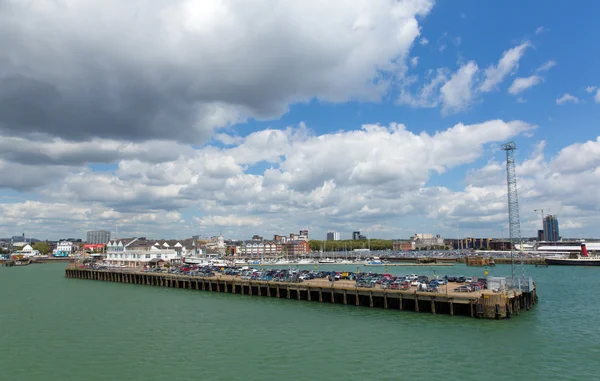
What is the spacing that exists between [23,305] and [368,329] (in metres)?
46.5

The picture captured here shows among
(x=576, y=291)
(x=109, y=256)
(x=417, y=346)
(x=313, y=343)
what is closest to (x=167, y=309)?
(x=313, y=343)

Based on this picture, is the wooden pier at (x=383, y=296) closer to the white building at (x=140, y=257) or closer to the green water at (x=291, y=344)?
the green water at (x=291, y=344)

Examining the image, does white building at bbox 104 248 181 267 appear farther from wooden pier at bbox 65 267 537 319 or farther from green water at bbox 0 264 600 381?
green water at bbox 0 264 600 381

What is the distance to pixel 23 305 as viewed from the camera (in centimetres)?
5722

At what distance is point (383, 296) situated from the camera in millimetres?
50000

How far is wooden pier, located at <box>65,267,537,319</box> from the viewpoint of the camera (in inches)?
1671

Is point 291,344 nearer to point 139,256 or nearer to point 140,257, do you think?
point 140,257

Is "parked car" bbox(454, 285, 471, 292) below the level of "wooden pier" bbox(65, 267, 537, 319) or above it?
above

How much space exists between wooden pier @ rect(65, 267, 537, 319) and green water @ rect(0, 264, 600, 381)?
1.49m

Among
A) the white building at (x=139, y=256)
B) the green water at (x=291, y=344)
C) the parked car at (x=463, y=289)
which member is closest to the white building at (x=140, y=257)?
the white building at (x=139, y=256)

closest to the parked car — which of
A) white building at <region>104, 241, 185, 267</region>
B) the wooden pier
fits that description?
the wooden pier

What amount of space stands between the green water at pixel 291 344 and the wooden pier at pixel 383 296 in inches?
58.8

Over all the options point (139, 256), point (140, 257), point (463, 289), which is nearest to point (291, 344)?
point (463, 289)

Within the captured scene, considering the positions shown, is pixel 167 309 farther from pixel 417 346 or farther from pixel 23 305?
pixel 417 346
